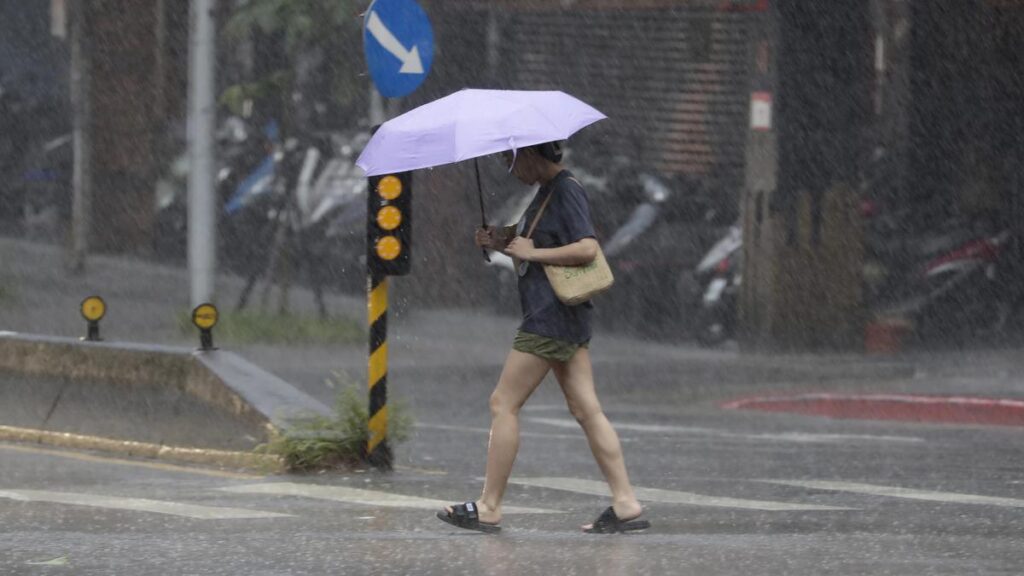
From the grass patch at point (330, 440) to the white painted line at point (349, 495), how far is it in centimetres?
50

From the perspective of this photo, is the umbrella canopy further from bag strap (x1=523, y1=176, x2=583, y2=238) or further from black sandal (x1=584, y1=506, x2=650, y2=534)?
black sandal (x1=584, y1=506, x2=650, y2=534)

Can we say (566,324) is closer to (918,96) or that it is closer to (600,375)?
(600,375)

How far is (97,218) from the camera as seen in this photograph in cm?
3058

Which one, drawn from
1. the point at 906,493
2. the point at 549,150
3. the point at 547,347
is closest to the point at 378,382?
the point at 906,493

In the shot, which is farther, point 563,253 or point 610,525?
point 610,525

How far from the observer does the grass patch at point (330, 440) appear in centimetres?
1175

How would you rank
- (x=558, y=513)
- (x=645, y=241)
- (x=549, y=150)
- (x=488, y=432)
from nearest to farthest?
(x=549, y=150) → (x=558, y=513) → (x=488, y=432) → (x=645, y=241)

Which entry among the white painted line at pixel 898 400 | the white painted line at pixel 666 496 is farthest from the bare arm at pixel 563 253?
the white painted line at pixel 898 400

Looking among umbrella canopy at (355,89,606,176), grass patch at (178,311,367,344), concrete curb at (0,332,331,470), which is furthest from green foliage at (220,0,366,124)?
umbrella canopy at (355,89,606,176)

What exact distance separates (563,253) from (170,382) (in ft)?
15.1

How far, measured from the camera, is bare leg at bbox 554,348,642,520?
909 centimetres

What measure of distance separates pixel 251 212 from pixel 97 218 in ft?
8.34

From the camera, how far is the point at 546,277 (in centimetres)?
895

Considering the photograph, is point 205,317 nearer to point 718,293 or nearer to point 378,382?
point 378,382
